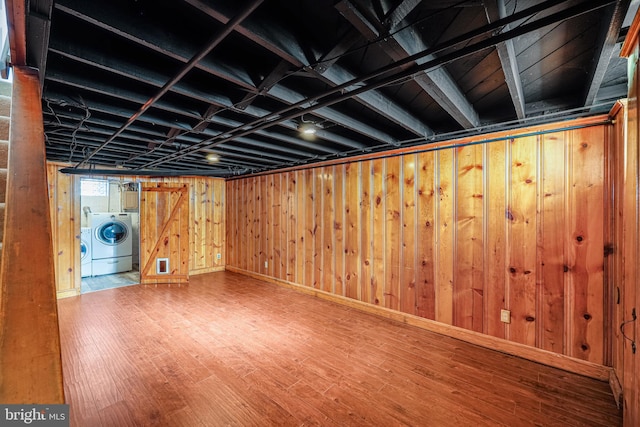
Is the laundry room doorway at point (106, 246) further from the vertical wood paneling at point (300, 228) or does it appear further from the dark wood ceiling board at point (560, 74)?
the dark wood ceiling board at point (560, 74)

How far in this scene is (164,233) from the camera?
555cm

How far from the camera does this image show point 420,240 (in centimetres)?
340

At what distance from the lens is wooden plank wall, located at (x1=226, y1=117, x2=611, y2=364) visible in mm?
2404

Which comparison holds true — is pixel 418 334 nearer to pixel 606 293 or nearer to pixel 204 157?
pixel 606 293

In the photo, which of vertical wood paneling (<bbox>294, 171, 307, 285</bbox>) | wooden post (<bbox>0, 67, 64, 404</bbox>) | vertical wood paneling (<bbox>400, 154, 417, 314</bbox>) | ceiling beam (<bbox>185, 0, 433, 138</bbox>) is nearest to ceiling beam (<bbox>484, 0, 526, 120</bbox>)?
ceiling beam (<bbox>185, 0, 433, 138</bbox>)

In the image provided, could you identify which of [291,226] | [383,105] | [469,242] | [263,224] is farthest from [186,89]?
[263,224]

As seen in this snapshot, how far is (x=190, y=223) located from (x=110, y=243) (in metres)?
1.77

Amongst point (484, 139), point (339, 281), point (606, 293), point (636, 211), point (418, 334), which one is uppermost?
point (484, 139)

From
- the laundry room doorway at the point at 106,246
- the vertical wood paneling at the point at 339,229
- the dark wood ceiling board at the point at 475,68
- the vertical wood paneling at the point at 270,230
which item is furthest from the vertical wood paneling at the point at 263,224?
the dark wood ceiling board at the point at 475,68

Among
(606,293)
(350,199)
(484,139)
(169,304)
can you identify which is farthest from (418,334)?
(169,304)

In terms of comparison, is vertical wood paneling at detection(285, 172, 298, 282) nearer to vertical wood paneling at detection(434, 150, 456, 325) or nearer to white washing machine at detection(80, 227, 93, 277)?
vertical wood paneling at detection(434, 150, 456, 325)

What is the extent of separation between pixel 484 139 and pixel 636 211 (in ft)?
5.73

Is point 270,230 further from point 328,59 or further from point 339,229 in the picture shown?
point 328,59

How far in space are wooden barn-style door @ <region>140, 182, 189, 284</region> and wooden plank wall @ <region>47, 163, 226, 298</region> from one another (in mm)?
445
